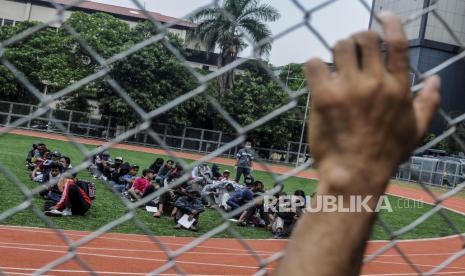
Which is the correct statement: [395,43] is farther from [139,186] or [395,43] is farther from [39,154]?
[39,154]

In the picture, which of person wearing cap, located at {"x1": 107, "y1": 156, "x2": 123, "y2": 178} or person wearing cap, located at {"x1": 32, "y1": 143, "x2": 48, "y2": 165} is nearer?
person wearing cap, located at {"x1": 107, "y1": 156, "x2": 123, "y2": 178}

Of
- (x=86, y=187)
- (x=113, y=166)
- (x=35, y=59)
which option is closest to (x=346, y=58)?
(x=86, y=187)

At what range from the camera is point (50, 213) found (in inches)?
307

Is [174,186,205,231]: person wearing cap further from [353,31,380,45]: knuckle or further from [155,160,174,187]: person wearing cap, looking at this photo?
[353,31,380,45]: knuckle

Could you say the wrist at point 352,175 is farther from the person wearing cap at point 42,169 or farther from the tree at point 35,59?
the tree at point 35,59

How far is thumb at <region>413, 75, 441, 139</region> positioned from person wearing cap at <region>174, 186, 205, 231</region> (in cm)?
739

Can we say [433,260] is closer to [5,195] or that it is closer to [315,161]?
[5,195]

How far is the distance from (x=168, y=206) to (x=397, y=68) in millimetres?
8694

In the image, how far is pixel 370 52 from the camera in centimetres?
83

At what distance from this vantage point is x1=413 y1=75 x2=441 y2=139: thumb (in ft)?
3.03

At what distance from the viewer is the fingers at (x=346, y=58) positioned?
824 millimetres

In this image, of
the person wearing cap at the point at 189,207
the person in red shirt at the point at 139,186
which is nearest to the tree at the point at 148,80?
the person in red shirt at the point at 139,186

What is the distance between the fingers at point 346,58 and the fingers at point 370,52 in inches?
0.5

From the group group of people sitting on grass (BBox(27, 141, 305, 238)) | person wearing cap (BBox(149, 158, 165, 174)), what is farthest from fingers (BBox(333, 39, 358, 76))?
person wearing cap (BBox(149, 158, 165, 174))
